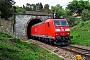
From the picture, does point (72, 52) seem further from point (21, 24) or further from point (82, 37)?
point (21, 24)

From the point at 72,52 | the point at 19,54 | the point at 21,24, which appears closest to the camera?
the point at 19,54

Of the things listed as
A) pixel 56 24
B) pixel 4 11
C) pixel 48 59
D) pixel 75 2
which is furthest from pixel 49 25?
pixel 75 2

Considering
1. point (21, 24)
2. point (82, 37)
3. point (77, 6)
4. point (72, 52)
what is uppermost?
point (77, 6)

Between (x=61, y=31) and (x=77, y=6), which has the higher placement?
(x=77, y=6)

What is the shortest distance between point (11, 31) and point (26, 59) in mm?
28214

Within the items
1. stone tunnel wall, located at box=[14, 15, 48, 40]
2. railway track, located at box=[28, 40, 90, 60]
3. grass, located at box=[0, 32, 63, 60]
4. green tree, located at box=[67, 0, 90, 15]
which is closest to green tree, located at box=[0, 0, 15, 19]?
railway track, located at box=[28, 40, 90, 60]

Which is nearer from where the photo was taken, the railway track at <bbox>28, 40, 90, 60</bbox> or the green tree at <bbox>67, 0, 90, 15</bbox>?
the railway track at <bbox>28, 40, 90, 60</bbox>

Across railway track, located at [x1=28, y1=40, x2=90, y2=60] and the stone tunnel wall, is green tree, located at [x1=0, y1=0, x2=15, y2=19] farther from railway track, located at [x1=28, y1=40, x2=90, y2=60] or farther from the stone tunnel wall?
the stone tunnel wall

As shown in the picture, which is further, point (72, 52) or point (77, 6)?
point (77, 6)

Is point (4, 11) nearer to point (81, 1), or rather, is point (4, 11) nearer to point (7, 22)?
point (7, 22)

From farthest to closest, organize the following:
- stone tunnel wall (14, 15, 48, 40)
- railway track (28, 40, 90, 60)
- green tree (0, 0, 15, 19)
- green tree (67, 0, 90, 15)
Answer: green tree (67, 0, 90, 15)
stone tunnel wall (14, 15, 48, 40)
green tree (0, 0, 15, 19)
railway track (28, 40, 90, 60)

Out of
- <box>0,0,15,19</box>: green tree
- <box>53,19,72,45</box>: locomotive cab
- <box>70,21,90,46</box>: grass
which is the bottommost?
<box>70,21,90,46</box>: grass

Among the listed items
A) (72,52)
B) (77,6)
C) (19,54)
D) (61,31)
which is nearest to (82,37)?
(61,31)

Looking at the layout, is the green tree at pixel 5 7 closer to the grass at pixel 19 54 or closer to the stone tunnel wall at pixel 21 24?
the grass at pixel 19 54
